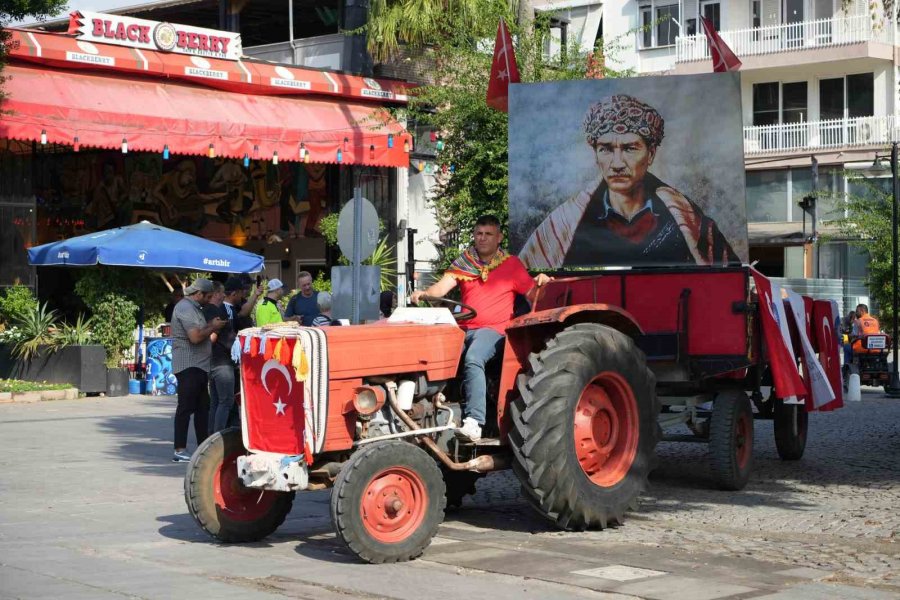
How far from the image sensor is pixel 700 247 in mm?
11812

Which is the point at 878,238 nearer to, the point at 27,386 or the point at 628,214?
the point at 628,214

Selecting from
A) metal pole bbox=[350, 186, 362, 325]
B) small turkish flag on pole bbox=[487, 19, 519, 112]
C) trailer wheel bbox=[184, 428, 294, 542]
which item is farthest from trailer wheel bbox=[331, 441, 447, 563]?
small turkish flag on pole bbox=[487, 19, 519, 112]

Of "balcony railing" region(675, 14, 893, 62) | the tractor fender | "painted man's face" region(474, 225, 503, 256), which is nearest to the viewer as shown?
the tractor fender

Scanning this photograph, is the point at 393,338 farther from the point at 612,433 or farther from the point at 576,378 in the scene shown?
the point at 612,433

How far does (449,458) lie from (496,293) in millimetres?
1339

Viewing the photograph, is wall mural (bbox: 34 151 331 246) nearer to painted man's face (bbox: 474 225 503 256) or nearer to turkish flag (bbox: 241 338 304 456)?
Answer: painted man's face (bbox: 474 225 503 256)

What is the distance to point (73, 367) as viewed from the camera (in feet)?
71.2

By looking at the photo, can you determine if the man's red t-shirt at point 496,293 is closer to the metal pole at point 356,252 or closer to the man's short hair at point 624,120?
the metal pole at point 356,252

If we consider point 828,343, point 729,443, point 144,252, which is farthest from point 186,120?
point 729,443

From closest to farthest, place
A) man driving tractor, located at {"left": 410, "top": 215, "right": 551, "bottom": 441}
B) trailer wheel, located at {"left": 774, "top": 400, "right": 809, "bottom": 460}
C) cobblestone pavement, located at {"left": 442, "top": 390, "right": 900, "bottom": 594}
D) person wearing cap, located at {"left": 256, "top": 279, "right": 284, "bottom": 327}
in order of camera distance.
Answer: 1. cobblestone pavement, located at {"left": 442, "top": 390, "right": 900, "bottom": 594}
2. man driving tractor, located at {"left": 410, "top": 215, "right": 551, "bottom": 441}
3. trailer wheel, located at {"left": 774, "top": 400, "right": 809, "bottom": 460}
4. person wearing cap, located at {"left": 256, "top": 279, "right": 284, "bottom": 327}

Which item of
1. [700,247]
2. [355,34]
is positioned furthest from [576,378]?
[355,34]

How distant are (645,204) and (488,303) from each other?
329cm

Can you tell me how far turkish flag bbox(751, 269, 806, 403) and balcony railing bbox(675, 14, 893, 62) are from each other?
28175 millimetres

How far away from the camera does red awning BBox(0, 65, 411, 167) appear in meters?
22.0
